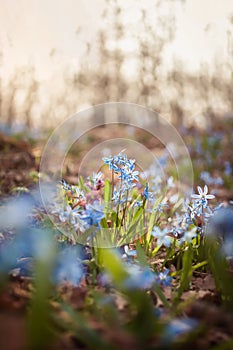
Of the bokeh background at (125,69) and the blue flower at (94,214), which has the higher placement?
the bokeh background at (125,69)

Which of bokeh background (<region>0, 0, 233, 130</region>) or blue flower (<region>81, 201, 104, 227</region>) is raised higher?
bokeh background (<region>0, 0, 233, 130</region>)

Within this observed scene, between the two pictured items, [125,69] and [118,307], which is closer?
[118,307]

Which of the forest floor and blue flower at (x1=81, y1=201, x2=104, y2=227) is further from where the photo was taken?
blue flower at (x1=81, y1=201, x2=104, y2=227)

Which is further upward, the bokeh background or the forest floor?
the bokeh background

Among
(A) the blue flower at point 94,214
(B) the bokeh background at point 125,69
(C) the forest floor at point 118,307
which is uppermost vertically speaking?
(B) the bokeh background at point 125,69

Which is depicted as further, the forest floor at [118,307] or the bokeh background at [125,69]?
the bokeh background at [125,69]

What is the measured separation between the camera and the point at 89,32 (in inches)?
245

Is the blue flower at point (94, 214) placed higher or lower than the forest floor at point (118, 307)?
higher

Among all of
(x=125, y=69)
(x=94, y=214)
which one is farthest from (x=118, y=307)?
(x=125, y=69)

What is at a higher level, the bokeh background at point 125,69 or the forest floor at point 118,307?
the bokeh background at point 125,69

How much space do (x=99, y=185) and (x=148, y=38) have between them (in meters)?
5.06

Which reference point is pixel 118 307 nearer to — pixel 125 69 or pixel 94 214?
pixel 94 214

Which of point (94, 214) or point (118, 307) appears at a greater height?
point (94, 214)

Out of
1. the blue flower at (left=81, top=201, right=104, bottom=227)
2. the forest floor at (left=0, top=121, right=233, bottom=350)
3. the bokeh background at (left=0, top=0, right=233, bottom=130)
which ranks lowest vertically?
the forest floor at (left=0, top=121, right=233, bottom=350)
